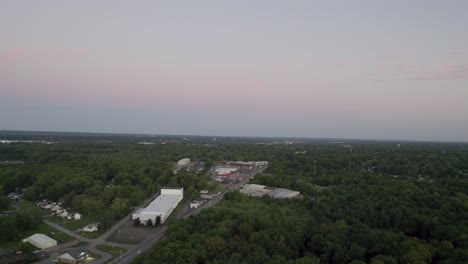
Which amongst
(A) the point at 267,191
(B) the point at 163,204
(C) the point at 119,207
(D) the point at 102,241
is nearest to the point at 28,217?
(C) the point at 119,207

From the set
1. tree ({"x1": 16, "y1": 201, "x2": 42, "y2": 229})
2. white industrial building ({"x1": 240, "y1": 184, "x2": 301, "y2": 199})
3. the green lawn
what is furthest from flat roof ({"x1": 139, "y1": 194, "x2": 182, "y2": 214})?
white industrial building ({"x1": 240, "y1": 184, "x2": 301, "y2": 199})

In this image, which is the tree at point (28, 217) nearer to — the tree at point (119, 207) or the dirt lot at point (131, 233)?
the tree at point (119, 207)

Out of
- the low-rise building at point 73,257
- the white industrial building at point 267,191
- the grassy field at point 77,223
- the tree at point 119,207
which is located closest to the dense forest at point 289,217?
the tree at point 119,207

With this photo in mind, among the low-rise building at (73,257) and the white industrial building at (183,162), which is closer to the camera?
the low-rise building at (73,257)

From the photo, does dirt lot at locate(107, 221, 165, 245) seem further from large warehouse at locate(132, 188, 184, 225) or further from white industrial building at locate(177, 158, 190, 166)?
white industrial building at locate(177, 158, 190, 166)

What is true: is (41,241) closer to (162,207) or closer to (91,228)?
(91,228)

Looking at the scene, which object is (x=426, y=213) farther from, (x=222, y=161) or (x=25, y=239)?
(x=222, y=161)
